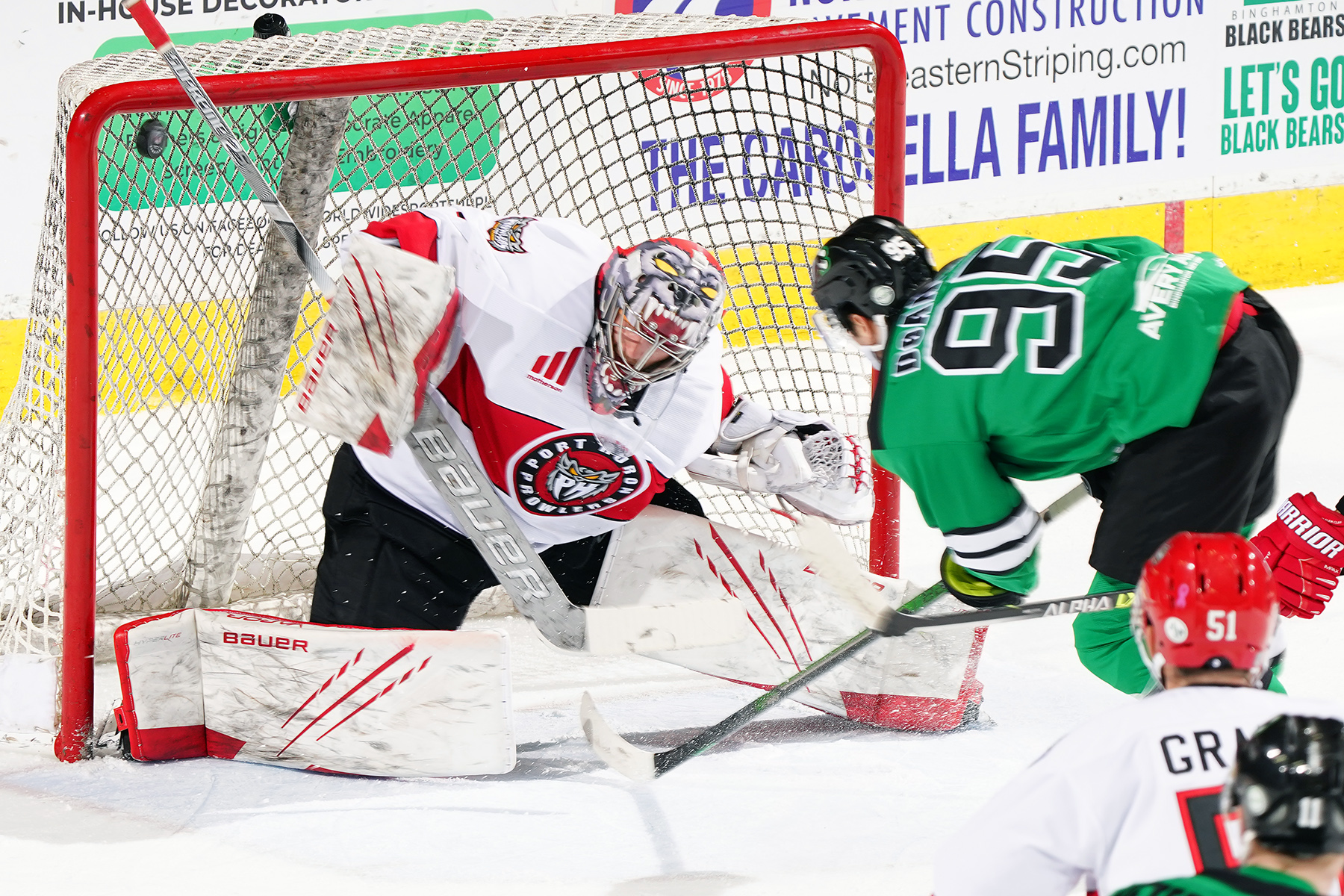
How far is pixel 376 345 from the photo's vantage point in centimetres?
202

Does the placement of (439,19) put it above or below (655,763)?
above

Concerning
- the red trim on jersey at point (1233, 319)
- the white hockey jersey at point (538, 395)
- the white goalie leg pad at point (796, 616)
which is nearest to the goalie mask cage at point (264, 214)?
the white goalie leg pad at point (796, 616)

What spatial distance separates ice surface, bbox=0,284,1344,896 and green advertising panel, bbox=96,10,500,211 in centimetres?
99

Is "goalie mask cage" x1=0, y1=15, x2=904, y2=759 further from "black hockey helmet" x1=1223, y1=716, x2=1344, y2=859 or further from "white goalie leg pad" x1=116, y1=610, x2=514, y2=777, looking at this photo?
"black hockey helmet" x1=1223, y1=716, x2=1344, y2=859

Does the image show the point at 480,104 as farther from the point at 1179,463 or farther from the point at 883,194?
the point at 1179,463

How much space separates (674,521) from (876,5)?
275 centimetres

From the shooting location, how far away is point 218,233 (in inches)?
105

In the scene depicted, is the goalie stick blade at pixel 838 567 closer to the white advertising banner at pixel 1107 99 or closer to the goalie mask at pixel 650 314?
the goalie mask at pixel 650 314

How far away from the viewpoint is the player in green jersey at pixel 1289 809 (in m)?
0.93

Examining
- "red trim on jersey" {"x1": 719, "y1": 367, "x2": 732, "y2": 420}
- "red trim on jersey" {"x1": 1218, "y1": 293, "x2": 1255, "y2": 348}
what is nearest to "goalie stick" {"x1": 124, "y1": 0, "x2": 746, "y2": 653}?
"red trim on jersey" {"x1": 719, "y1": 367, "x2": 732, "y2": 420}

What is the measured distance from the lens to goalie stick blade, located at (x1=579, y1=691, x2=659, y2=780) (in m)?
2.30

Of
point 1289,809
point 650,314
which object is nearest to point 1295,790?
point 1289,809

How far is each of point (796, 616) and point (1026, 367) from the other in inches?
36.5

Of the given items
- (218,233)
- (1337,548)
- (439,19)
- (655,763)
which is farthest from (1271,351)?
(439,19)
